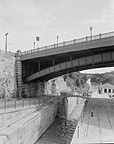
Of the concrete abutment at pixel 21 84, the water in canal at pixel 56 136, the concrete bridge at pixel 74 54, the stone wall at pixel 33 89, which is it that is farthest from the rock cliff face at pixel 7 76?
the water in canal at pixel 56 136

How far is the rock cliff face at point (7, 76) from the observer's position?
26605 millimetres

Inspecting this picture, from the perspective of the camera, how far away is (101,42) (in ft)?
71.5

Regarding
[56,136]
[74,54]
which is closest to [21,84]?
[74,54]

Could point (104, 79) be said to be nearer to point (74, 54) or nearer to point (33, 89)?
point (33, 89)

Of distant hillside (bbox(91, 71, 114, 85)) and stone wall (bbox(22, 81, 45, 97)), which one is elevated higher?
distant hillside (bbox(91, 71, 114, 85))

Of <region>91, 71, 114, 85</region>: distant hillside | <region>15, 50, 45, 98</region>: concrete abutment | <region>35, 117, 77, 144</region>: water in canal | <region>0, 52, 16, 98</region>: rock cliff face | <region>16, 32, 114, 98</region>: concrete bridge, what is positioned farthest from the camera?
<region>91, 71, 114, 85</region>: distant hillside

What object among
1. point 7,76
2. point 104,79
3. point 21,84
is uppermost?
point 104,79

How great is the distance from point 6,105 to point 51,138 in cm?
776

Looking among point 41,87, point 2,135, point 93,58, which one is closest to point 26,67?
point 41,87

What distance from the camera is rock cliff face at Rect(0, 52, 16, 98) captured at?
87.3 ft

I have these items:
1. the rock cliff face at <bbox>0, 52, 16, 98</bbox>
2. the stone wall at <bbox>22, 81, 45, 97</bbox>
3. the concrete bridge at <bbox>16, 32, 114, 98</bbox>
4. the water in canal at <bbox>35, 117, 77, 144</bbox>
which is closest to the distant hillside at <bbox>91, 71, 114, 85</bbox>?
the stone wall at <bbox>22, 81, 45, 97</bbox>

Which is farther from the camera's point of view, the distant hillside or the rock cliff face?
the distant hillside

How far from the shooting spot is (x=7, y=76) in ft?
92.6

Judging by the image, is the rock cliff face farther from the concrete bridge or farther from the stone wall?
the stone wall
